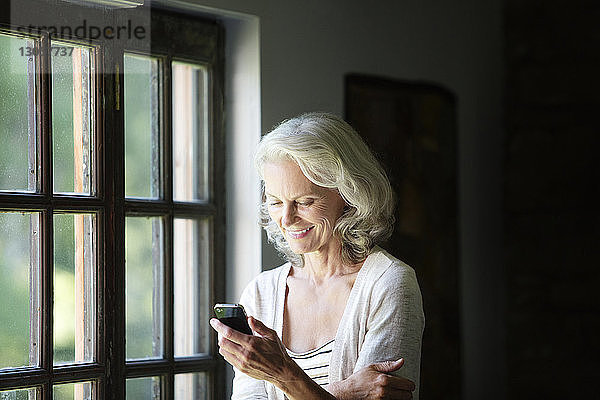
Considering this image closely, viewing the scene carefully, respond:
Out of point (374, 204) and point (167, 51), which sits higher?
point (167, 51)

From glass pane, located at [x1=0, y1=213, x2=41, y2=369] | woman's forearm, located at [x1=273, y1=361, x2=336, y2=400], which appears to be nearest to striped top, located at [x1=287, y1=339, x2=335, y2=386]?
woman's forearm, located at [x1=273, y1=361, x2=336, y2=400]

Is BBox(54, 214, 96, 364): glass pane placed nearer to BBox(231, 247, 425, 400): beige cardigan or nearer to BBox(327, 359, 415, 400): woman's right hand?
BBox(231, 247, 425, 400): beige cardigan

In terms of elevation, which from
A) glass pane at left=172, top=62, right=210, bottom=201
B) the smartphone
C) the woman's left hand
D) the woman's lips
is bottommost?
the woman's left hand

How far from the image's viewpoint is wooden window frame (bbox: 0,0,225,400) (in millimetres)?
1543

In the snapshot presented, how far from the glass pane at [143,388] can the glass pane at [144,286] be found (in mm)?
51

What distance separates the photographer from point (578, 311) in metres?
2.51

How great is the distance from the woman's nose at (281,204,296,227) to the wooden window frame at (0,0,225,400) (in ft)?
0.94

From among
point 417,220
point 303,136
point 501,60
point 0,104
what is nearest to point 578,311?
point 417,220

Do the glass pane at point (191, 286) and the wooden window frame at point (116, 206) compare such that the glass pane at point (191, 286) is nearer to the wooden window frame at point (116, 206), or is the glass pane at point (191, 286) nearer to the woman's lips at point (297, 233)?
the wooden window frame at point (116, 206)

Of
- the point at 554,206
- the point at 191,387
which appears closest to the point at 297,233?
the point at 191,387

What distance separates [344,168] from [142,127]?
0.44m

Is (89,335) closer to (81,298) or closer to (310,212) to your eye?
(81,298)

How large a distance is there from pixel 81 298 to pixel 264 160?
1.47 feet

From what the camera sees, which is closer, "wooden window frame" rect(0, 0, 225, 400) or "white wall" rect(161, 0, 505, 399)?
"wooden window frame" rect(0, 0, 225, 400)
